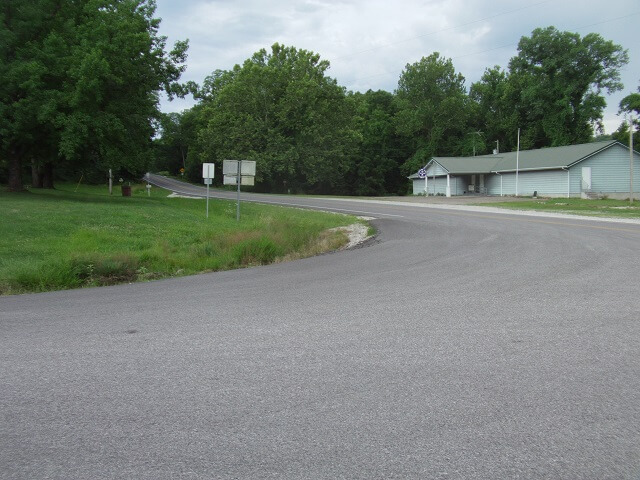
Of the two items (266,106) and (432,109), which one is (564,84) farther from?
(266,106)

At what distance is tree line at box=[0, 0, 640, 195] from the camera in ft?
89.1

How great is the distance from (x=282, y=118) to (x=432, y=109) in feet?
85.8

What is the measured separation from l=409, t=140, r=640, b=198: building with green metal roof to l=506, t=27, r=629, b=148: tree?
17462mm

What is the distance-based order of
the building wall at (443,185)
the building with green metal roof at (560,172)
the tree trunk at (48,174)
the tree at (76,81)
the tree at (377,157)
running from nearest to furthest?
1. the tree at (76,81)
2. the tree trunk at (48,174)
3. the building with green metal roof at (560,172)
4. the building wall at (443,185)
5. the tree at (377,157)

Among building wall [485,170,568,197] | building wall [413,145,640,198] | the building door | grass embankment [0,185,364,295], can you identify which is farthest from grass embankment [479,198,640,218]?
grass embankment [0,185,364,295]

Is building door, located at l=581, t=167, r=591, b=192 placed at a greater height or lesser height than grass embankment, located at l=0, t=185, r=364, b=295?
greater

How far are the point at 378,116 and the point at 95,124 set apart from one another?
219 feet

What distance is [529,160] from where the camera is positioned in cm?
5316

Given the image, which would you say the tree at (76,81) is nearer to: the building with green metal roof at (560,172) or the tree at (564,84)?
the building with green metal roof at (560,172)

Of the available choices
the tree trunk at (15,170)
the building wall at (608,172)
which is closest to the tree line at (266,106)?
the tree trunk at (15,170)

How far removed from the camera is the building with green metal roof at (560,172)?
47.6m

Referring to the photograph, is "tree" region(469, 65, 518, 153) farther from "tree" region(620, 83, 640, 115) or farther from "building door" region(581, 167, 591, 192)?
"building door" region(581, 167, 591, 192)

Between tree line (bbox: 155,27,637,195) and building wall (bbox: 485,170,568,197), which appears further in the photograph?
tree line (bbox: 155,27,637,195)

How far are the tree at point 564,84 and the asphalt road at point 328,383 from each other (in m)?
70.3
